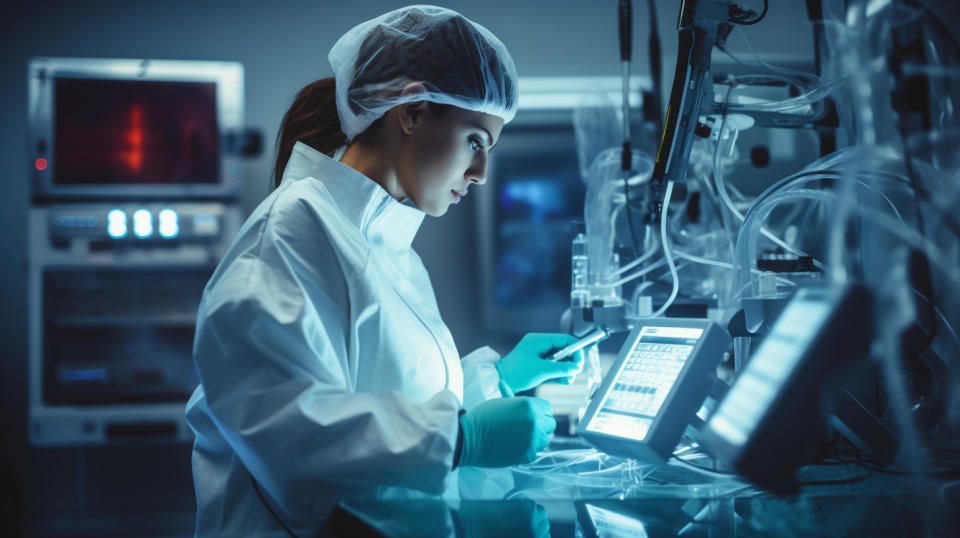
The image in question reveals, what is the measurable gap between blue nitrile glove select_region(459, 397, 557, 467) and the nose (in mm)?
427

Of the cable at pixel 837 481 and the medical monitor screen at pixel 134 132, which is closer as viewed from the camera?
→ the cable at pixel 837 481

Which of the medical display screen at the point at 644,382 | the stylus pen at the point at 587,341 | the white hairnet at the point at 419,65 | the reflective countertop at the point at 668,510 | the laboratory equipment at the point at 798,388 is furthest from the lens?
the stylus pen at the point at 587,341

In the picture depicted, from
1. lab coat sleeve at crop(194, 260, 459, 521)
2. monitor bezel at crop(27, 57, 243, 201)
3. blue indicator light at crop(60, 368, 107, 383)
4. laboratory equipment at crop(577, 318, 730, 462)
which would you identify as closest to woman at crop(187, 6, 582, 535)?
lab coat sleeve at crop(194, 260, 459, 521)

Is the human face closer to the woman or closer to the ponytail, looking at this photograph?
the woman

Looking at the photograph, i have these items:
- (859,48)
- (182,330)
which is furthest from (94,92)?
(859,48)

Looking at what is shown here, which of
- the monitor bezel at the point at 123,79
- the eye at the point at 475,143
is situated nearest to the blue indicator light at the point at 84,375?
the monitor bezel at the point at 123,79

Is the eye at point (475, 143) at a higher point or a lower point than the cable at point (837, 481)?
higher

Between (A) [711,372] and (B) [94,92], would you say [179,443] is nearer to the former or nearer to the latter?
(B) [94,92]

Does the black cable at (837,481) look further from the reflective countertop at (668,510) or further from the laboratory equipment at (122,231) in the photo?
the laboratory equipment at (122,231)

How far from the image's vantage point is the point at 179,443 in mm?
A: 2336

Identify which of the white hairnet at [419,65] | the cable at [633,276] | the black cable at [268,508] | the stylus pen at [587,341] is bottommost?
the black cable at [268,508]

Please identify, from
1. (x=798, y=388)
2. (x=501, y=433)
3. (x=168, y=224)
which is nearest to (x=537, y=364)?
(x=501, y=433)

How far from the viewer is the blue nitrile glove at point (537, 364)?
4.33 feet

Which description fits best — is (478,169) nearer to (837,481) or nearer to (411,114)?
(411,114)
